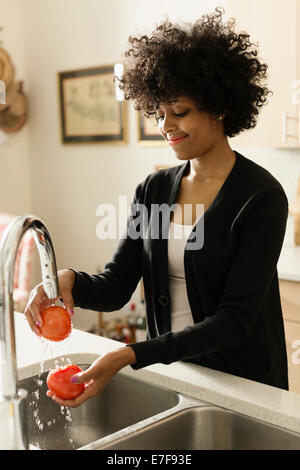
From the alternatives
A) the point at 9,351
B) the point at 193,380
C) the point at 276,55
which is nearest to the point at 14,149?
the point at 276,55

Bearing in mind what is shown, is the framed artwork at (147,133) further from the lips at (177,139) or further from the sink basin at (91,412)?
the sink basin at (91,412)

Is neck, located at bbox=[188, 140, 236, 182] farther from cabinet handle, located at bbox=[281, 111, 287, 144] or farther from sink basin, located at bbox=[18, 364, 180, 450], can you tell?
cabinet handle, located at bbox=[281, 111, 287, 144]

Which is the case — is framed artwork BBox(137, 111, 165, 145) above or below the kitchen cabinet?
above

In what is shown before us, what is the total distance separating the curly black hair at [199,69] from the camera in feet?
4.22

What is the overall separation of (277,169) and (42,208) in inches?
74.0

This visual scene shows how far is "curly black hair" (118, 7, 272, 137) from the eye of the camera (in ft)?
4.22

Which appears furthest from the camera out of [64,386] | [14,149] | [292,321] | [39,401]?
[14,149]

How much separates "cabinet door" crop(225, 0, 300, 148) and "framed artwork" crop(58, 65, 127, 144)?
1148 mm

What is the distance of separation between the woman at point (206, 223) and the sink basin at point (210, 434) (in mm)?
121

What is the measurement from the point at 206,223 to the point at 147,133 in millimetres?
2165

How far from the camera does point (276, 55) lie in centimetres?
245

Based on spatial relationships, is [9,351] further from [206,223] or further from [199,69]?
[199,69]

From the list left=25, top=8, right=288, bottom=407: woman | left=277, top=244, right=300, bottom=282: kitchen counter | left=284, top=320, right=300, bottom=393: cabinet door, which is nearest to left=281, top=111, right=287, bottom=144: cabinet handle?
left=277, top=244, right=300, bottom=282: kitchen counter
